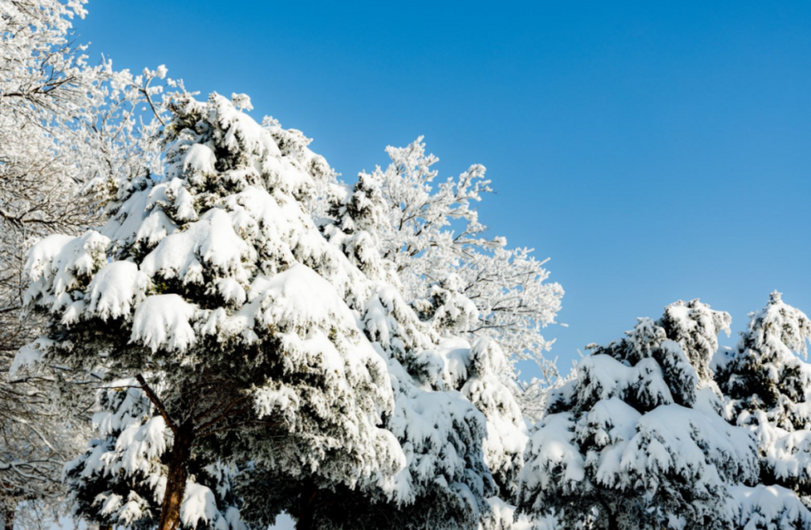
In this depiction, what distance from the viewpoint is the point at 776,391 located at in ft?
47.6

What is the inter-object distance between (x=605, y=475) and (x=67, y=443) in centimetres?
1063

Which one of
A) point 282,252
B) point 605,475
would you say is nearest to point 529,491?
point 605,475

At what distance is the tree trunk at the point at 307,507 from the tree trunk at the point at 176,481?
3803 millimetres

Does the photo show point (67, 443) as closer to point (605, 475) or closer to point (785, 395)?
point (605, 475)

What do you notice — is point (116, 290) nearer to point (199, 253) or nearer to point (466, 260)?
point (199, 253)

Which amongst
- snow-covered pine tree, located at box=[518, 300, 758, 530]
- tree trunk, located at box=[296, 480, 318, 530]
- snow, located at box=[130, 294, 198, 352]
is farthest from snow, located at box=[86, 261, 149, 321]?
snow-covered pine tree, located at box=[518, 300, 758, 530]

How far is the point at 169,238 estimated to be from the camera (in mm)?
6727

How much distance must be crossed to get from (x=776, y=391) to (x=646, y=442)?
667 cm

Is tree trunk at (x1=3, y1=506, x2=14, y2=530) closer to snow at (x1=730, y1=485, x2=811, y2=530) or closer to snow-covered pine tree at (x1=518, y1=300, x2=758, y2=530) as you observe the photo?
snow-covered pine tree at (x1=518, y1=300, x2=758, y2=530)

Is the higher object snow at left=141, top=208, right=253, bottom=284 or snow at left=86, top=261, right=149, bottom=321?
snow at left=141, top=208, right=253, bottom=284

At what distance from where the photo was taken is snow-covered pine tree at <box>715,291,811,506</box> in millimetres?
13695

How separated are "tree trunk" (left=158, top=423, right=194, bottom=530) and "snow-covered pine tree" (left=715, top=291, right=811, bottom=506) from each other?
1267cm

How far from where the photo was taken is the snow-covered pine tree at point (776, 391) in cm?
1370

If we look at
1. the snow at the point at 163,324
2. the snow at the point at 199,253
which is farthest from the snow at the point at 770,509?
the snow at the point at 163,324
